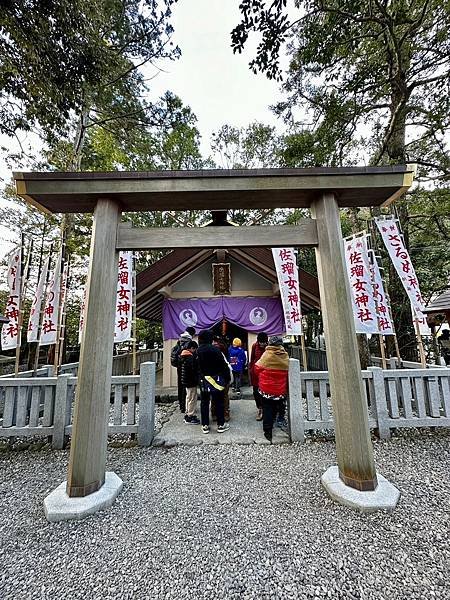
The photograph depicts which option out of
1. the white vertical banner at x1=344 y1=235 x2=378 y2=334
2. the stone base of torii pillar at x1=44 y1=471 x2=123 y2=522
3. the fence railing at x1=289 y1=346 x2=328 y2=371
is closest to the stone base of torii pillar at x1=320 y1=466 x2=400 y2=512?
the stone base of torii pillar at x1=44 y1=471 x2=123 y2=522

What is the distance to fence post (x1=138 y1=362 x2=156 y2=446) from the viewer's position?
426 centimetres

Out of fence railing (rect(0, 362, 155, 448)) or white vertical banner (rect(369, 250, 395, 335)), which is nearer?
fence railing (rect(0, 362, 155, 448))

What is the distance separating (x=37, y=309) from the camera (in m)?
5.76

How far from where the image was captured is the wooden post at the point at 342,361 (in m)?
2.73

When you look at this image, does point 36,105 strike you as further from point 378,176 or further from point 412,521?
point 412,521

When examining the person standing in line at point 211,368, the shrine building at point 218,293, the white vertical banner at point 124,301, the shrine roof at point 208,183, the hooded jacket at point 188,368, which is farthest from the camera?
the shrine building at point 218,293

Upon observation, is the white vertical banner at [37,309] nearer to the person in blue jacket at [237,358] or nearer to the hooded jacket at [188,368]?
the hooded jacket at [188,368]

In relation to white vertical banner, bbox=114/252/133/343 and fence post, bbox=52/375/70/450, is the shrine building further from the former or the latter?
fence post, bbox=52/375/70/450

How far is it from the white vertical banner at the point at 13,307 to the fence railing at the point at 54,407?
1.19 m

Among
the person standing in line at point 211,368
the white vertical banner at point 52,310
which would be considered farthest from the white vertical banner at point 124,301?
the person standing in line at point 211,368

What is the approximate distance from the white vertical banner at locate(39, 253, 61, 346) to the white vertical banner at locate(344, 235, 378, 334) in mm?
5863

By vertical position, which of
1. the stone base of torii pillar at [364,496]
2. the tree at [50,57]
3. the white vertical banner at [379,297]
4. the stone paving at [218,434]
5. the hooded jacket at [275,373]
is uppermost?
the tree at [50,57]

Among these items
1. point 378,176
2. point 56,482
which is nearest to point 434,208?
point 378,176

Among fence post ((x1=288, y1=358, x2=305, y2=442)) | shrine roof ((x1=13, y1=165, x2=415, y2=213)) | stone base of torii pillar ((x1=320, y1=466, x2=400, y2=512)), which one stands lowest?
stone base of torii pillar ((x1=320, y1=466, x2=400, y2=512))
